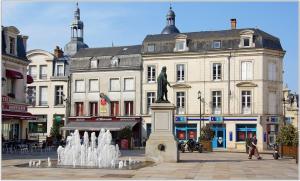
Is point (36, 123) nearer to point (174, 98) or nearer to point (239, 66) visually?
point (174, 98)

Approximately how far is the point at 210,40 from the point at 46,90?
60.3 feet

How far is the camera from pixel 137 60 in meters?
50.5

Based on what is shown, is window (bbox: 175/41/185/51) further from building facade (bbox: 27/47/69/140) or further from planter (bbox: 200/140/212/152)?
planter (bbox: 200/140/212/152)

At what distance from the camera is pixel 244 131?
46.4 meters

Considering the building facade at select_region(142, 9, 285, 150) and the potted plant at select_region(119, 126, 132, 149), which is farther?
the building facade at select_region(142, 9, 285, 150)

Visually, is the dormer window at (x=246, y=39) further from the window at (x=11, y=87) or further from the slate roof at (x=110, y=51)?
the window at (x=11, y=87)

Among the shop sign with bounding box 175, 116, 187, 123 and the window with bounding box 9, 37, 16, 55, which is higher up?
the window with bounding box 9, 37, 16, 55

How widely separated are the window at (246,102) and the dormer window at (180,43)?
739 centimetres

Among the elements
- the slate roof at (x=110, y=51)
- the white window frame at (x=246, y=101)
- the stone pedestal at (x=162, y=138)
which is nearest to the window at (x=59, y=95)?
the slate roof at (x=110, y=51)

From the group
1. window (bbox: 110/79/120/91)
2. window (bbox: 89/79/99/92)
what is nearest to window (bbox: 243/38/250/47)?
window (bbox: 110/79/120/91)

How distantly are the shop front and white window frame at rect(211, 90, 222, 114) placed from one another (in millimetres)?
17890

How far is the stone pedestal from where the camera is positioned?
23.2 meters

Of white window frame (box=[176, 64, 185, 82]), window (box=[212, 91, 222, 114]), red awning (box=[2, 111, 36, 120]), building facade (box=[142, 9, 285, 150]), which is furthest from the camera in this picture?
white window frame (box=[176, 64, 185, 82])

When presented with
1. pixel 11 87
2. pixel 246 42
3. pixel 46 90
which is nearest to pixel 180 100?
pixel 246 42
